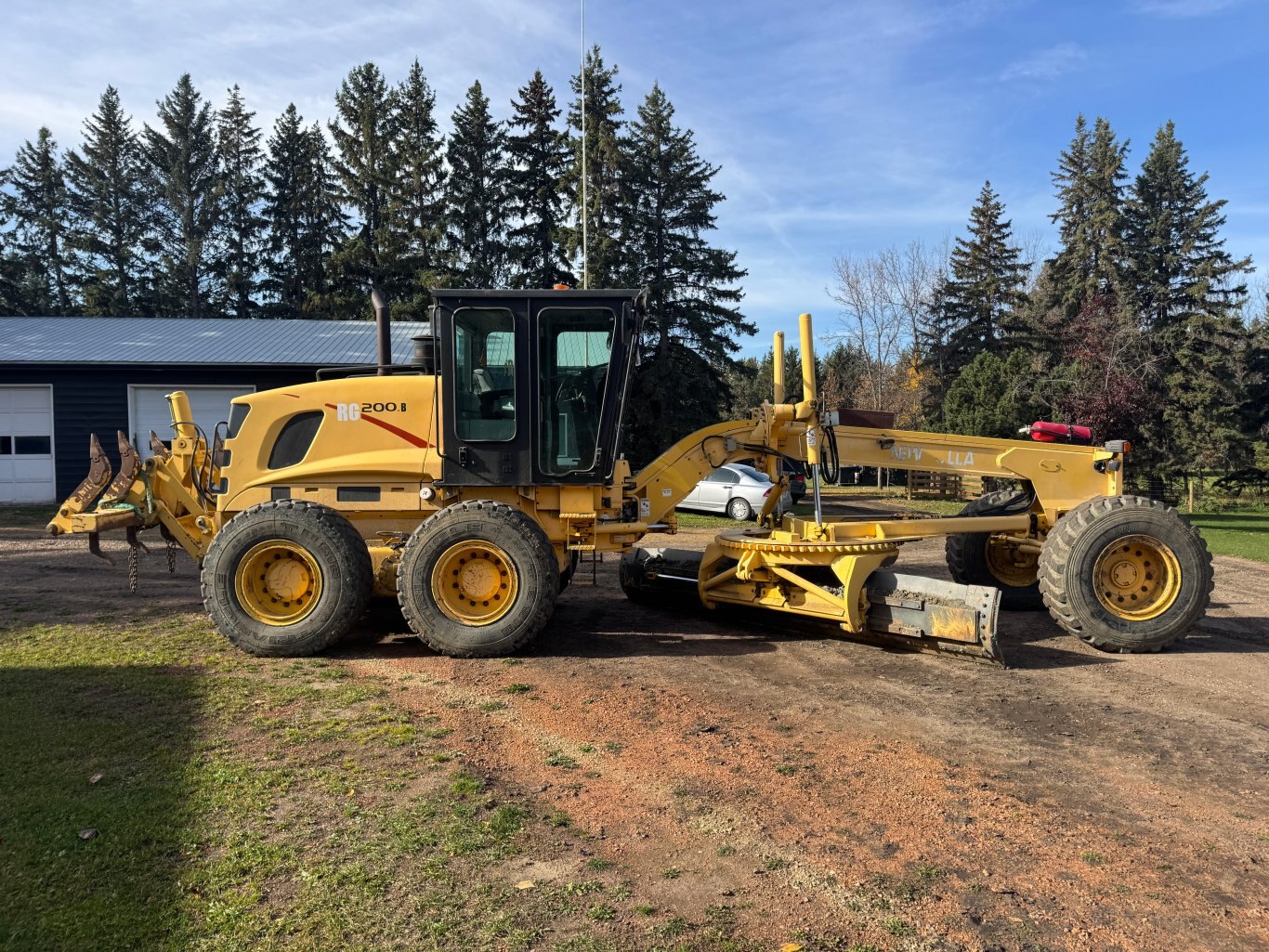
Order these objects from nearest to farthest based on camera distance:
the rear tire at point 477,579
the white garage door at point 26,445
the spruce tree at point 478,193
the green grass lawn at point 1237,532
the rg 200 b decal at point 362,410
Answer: the rear tire at point 477,579 < the rg 200 b decal at point 362,410 < the green grass lawn at point 1237,532 < the white garage door at point 26,445 < the spruce tree at point 478,193

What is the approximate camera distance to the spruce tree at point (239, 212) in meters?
43.4

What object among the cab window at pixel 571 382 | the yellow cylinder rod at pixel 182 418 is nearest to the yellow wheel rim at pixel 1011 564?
the cab window at pixel 571 382

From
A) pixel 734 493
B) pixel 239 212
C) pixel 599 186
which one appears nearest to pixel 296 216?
pixel 239 212

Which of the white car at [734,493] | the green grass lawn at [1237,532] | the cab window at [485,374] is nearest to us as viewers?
the cab window at [485,374]

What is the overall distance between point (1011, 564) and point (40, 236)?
175ft

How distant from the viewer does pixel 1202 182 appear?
41031 millimetres

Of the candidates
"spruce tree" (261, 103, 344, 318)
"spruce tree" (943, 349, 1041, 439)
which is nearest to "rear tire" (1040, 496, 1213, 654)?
"spruce tree" (943, 349, 1041, 439)

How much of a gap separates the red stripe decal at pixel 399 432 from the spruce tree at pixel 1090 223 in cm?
3941

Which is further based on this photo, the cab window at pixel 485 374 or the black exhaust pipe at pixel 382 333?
the black exhaust pipe at pixel 382 333

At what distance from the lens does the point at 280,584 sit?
7.00 metres

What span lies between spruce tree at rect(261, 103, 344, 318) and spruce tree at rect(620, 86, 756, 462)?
18.8 meters

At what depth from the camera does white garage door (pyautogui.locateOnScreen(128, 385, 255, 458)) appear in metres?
20.3

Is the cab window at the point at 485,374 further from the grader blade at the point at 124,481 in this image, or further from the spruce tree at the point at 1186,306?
the spruce tree at the point at 1186,306

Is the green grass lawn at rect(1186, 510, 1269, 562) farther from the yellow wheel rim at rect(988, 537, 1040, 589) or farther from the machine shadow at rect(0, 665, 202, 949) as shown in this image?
the machine shadow at rect(0, 665, 202, 949)
